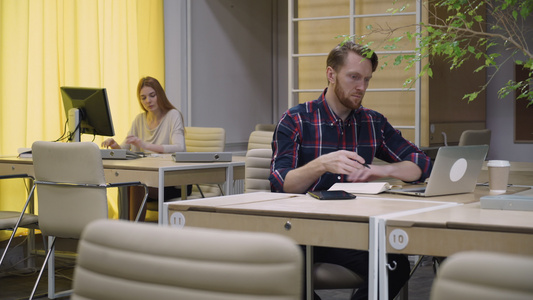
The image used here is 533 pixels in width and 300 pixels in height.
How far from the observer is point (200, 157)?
4336 millimetres

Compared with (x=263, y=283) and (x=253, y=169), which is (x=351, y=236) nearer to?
(x=263, y=283)

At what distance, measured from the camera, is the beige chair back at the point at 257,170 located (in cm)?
362

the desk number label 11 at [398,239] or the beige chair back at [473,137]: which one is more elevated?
the beige chair back at [473,137]

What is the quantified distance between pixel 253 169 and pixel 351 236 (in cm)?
163

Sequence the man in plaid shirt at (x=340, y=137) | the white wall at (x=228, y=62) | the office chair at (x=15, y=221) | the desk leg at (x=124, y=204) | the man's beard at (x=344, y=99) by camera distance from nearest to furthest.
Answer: the man in plaid shirt at (x=340, y=137), the man's beard at (x=344, y=99), the office chair at (x=15, y=221), the desk leg at (x=124, y=204), the white wall at (x=228, y=62)

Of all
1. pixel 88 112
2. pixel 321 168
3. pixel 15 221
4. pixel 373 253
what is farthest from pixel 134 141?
pixel 373 253

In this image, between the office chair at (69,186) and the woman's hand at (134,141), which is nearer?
the office chair at (69,186)

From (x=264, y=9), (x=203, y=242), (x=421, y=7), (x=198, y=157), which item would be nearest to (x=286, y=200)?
(x=203, y=242)

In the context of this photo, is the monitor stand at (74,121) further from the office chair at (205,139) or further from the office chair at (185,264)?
the office chair at (185,264)

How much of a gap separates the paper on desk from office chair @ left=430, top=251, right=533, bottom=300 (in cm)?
169

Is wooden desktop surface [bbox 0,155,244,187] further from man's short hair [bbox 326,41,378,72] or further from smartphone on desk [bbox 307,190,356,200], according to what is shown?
smartphone on desk [bbox 307,190,356,200]

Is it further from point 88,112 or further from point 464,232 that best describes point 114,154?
point 464,232

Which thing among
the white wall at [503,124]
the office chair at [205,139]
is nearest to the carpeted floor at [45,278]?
the office chair at [205,139]

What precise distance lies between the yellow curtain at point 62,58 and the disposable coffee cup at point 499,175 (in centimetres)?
417
